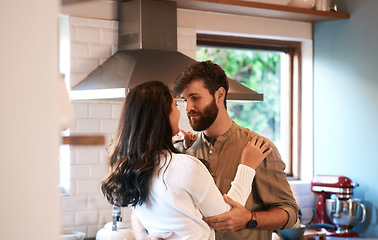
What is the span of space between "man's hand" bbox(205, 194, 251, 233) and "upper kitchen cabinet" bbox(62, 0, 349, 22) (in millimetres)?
1977

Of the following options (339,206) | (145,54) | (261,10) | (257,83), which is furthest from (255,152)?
(257,83)

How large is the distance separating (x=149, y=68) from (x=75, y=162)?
779mm

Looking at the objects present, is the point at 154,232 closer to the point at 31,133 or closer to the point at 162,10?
the point at 31,133

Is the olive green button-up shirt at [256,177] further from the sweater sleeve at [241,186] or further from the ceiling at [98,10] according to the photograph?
the ceiling at [98,10]

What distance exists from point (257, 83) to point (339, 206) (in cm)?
119

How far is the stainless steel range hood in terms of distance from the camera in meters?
3.04

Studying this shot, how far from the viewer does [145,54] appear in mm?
3227

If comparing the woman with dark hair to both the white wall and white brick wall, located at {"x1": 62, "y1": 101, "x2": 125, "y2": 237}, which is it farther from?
white brick wall, located at {"x1": 62, "y1": 101, "x2": 125, "y2": 237}

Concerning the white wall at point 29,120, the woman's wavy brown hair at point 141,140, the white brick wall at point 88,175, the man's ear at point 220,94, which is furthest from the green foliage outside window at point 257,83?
the white wall at point 29,120

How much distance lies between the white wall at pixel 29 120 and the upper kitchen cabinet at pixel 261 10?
2891mm

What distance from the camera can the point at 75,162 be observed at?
3348 mm

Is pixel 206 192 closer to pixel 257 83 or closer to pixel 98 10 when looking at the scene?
pixel 98 10

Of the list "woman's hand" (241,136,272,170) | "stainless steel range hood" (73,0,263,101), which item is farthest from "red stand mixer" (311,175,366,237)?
"woman's hand" (241,136,272,170)

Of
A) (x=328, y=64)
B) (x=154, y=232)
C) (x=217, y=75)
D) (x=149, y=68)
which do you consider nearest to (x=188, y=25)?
(x=149, y=68)
